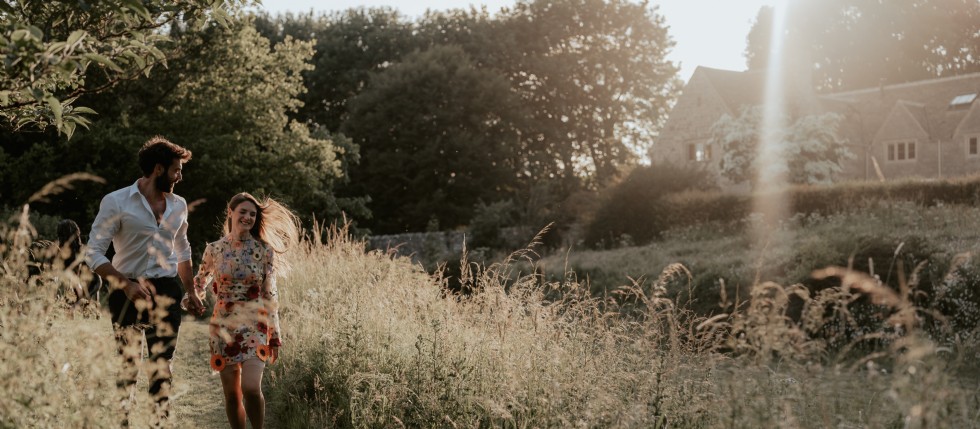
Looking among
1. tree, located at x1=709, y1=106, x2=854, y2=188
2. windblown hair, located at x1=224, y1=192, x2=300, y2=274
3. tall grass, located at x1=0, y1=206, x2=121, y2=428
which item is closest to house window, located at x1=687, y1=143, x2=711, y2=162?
tree, located at x1=709, y1=106, x2=854, y2=188

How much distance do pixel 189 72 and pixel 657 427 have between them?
20.1 m

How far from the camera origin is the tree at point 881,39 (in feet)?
184

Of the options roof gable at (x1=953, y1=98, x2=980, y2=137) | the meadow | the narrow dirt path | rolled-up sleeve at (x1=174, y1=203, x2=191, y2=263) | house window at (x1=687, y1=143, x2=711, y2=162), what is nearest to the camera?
the meadow

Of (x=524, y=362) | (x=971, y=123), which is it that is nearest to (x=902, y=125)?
(x=971, y=123)

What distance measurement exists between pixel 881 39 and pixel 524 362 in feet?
199

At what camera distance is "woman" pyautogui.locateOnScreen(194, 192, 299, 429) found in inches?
206

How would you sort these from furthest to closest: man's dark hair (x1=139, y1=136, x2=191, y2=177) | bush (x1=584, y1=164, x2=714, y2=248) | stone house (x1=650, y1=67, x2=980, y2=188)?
1. stone house (x1=650, y1=67, x2=980, y2=188)
2. bush (x1=584, y1=164, x2=714, y2=248)
3. man's dark hair (x1=139, y1=136, x2=191, y2=177)

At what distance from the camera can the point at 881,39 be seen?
58.2 metres

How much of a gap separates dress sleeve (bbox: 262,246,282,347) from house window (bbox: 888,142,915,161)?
40784 millimetres

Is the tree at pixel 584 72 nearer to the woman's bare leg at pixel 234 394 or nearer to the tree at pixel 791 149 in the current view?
the tree at pixel 791 149

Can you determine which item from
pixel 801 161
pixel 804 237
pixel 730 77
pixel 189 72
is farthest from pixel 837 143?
pixel 189 72

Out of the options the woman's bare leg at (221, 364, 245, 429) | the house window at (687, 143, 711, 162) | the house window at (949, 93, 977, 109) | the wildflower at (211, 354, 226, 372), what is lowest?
the woman's bare leg at (221, 364, 245, 429)

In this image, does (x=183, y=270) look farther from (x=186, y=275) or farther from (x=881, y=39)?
(x=881, y=39)

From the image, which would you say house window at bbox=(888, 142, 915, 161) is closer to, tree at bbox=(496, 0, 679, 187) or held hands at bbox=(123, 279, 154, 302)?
tree at bbox=(496, 0, 679, 187)
